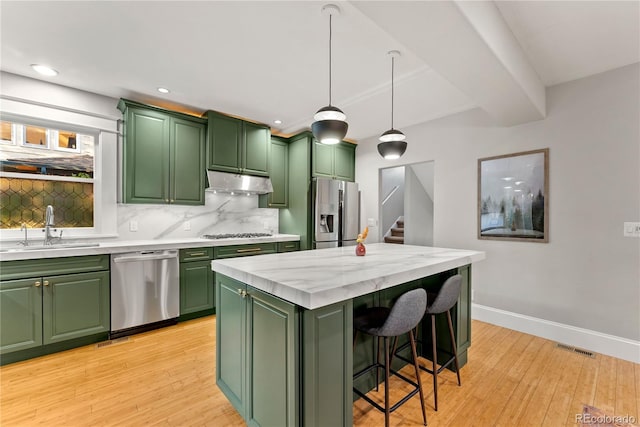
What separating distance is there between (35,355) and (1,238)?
1.14 m

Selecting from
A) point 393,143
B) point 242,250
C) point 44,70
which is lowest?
point 242,250

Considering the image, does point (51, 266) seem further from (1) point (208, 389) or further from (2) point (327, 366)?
(2) point (327, 366)

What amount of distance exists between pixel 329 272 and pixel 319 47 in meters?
1.80

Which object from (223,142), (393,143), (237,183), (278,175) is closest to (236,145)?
(223,142)

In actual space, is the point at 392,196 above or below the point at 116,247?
above

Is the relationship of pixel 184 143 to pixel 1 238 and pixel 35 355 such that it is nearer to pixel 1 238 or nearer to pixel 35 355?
pixel 1 238

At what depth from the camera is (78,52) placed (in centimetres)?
231

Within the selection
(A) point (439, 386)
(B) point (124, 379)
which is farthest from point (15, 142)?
(A) point (439, 386)

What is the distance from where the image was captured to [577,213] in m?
2.73

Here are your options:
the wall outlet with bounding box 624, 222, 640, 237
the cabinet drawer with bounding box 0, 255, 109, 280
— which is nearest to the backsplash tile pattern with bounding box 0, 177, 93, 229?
the cabinet drawer with bounding box 0, 255, 109, 280

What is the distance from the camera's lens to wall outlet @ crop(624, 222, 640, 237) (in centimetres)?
244

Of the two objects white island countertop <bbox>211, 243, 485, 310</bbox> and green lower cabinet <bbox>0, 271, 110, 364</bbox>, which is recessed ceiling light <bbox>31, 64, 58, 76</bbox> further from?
white island countertop <bbox>211, 243, 485, 310</bbox>

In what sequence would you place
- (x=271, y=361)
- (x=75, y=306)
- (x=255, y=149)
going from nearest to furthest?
(x=271, y=361) < (x=75, y=306) < (x=255, y=149)

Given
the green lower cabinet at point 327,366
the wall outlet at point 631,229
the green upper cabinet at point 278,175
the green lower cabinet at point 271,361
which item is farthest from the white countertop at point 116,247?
the wall outlet at point 631,229
